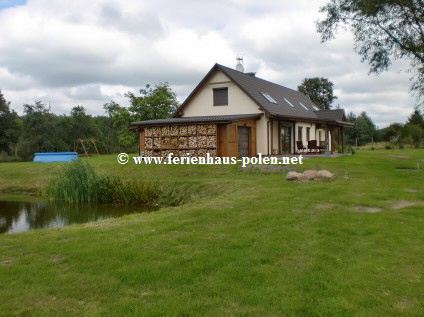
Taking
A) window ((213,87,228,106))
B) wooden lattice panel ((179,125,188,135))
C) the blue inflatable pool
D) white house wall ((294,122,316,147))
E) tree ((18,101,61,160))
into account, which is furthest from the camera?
tree ((18,101,61,160))

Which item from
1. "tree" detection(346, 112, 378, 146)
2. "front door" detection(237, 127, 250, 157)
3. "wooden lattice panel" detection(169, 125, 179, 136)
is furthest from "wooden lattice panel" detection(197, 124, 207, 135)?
"tree" detection(346, 112, 378, 146)

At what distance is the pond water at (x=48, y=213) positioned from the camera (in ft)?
34.8

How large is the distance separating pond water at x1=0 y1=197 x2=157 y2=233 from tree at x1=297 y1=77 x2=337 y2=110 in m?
47.6

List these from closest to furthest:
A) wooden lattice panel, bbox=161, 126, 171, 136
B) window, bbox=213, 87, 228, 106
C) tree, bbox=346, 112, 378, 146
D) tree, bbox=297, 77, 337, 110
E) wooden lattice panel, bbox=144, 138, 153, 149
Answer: wooden lattice panel, bbox=161, 126, 171, 136
wooden lattice panel, bbox=144, 138, 153, 149
window, bbox=213, 87, 228, 106
tree, bbox=346, 112, 378, 146
tree, bbox=297, 77, 337, 110

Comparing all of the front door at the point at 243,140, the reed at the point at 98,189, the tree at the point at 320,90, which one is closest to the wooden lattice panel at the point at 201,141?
the front door at the point at 243,140

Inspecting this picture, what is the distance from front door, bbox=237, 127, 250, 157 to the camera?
2114cm

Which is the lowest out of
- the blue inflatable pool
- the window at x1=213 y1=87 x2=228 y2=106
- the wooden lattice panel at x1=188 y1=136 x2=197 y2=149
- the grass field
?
the grass field

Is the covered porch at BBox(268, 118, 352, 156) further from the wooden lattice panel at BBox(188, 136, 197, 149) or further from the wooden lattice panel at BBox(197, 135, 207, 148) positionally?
the wooden lattice panel at BBox(188, 136, 197, 149)

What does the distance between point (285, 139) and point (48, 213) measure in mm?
16436

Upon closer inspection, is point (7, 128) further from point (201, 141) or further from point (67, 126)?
point (201, 141)

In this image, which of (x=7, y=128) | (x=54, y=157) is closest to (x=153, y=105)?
(x=54, y=157)

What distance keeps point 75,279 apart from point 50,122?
4298 centimetres

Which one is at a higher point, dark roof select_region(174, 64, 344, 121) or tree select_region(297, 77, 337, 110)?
tree select_region(297, 77, 337, 110)

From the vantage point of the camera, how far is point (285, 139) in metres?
25.3
